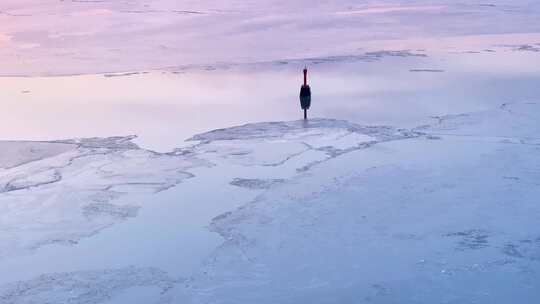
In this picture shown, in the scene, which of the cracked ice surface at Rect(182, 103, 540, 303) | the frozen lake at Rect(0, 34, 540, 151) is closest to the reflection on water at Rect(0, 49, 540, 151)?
the frozen lake at Rect(0, 34, 540, 151)

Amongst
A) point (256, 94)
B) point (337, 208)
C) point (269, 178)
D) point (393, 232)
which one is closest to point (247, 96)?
point (256, 94)

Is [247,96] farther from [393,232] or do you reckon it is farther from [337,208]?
[393,232]

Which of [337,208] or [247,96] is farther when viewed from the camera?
[247,96]

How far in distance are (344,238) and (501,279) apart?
1.04m

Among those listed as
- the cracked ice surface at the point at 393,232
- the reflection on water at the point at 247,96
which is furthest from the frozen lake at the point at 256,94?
the cracked ice surface at the point at 393,232

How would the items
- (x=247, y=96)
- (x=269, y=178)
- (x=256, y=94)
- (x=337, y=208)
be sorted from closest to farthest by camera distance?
(x=337, y=208) → (x=269, y=178) → (x=247, y=96) → (x=256, y=94)

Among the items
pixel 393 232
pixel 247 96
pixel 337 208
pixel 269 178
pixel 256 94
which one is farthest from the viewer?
pixel 256 94

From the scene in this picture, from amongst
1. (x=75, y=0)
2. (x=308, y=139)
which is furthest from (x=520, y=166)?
(x=75, y=0)

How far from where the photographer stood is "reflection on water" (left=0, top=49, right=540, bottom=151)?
8.33 metres

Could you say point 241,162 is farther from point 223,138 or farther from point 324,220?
point 324,220

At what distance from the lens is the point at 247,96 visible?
9992mm

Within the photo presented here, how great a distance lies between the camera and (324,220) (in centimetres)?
533

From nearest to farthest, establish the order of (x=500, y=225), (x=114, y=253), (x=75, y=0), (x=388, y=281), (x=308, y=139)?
(x=388, y=281) → (x=114, y=253) → (x=500, y=225) → (x=308, y=139) → (x=75, y=0)

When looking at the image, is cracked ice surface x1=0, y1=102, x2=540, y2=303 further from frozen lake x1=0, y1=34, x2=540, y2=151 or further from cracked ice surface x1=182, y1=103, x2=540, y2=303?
frozen lake x1=0, y1=34, x2=540, y2=151
